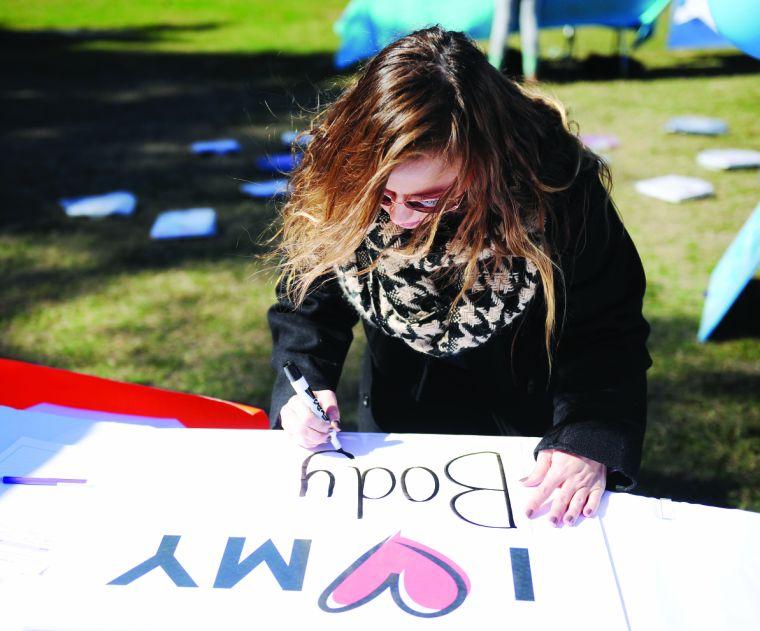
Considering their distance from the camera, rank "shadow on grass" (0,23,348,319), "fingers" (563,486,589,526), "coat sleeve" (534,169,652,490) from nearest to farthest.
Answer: "fingers" (563,486,589,526) → "coat sleeve" (534,169,652,490) → "shadow on grass" (0,23,348,319)

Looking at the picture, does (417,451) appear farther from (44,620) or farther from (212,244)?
(212,244)

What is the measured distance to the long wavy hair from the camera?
0.88 m

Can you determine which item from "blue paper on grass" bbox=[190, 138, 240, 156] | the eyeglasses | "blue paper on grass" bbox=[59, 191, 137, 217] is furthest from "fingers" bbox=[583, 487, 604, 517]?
"blue paper on grass" bbox=[190, 138, 240, 156]

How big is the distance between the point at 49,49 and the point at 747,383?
24.8ft

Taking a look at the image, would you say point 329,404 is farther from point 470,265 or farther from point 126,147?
point 126,147

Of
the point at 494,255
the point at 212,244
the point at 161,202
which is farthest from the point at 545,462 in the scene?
the point at 161,202

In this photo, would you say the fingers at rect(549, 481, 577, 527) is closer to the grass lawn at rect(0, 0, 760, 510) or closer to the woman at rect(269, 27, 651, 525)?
the woman at rect(269, 27, 651, 525)

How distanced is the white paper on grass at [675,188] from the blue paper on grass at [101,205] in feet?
7.93

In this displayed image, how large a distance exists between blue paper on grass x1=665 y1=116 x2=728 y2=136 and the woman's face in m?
3.83

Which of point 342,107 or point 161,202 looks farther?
point 161,202

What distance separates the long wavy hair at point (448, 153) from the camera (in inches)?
34.6

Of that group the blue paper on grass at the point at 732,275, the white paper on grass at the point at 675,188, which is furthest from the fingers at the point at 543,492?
the white paper on grass at the point at 675,188

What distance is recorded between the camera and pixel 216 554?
2.69 feet

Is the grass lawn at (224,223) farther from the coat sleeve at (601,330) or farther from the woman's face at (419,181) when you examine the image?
the coat sleeve at (601,330)
